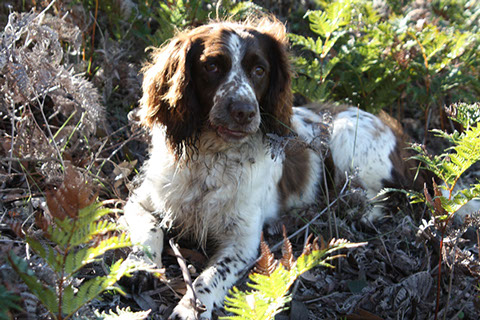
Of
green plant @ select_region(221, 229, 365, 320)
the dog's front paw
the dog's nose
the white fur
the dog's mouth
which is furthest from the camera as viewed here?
the white fur

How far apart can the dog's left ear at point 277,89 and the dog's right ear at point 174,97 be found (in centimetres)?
45

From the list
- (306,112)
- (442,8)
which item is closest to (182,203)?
(306,112)

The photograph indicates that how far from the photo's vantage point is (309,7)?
195 inches

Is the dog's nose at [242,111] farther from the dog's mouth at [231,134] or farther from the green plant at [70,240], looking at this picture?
the green plant at [70,240]

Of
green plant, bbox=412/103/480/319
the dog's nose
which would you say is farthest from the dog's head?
green plant, bbox=412/103/480/319

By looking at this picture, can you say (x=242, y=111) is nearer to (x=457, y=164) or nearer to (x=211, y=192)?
(x=211, y=192)

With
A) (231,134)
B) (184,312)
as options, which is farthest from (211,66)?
(184,312)

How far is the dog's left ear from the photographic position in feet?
9.40

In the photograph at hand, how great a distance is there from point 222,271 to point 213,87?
97 cm

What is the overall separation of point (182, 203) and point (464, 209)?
2.09 metres

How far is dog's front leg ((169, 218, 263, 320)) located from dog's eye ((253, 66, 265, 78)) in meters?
0.86

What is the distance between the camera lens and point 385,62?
3957mm

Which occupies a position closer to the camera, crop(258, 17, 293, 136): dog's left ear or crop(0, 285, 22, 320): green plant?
crop(0, 285, 22, 320): green plant

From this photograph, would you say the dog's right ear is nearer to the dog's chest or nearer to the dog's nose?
the dog's chest
